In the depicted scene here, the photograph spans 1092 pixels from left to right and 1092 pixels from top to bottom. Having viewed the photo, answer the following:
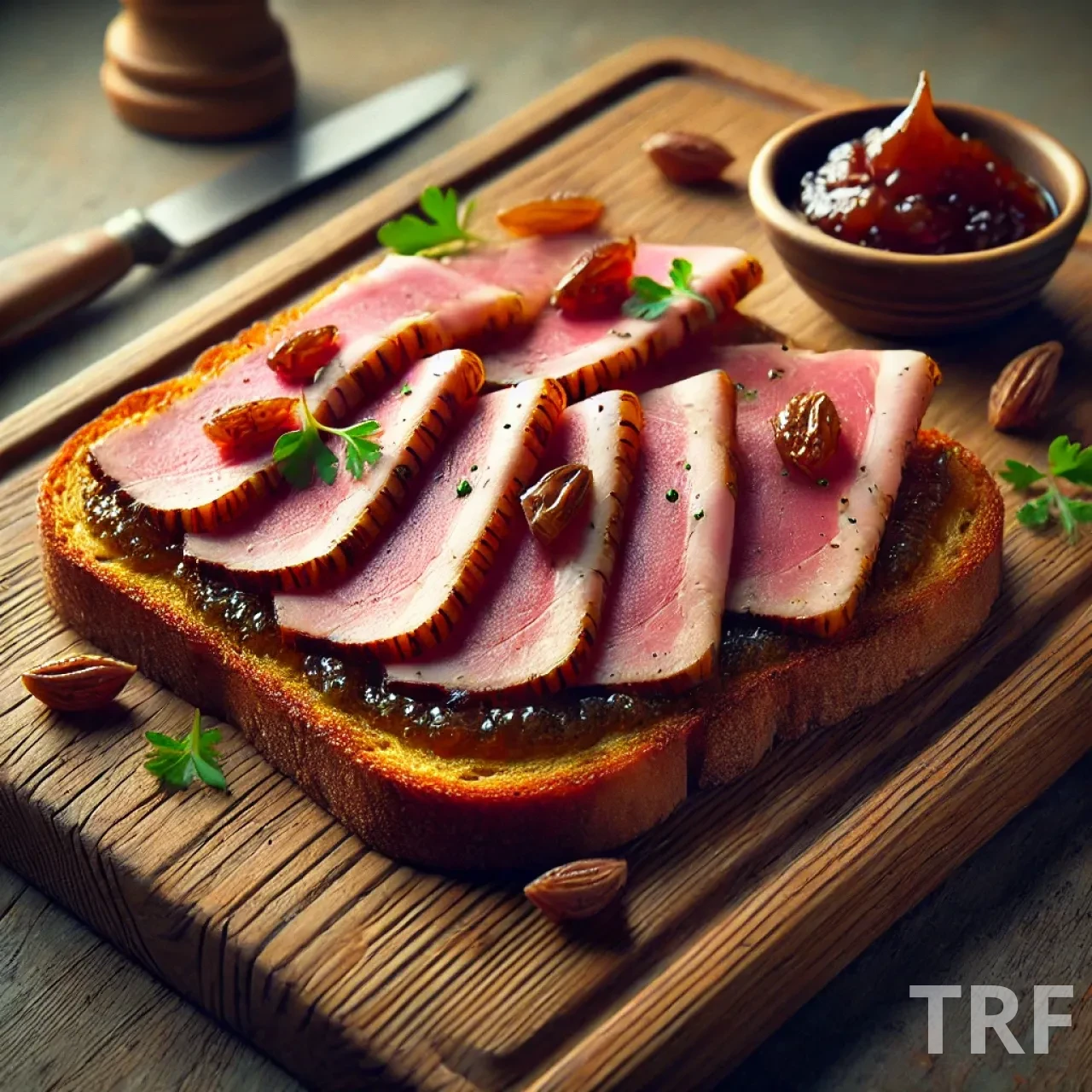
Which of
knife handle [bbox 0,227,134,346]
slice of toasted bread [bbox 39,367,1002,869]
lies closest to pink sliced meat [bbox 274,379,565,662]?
slice of toasted bread [bbox 39,367,1002,869]

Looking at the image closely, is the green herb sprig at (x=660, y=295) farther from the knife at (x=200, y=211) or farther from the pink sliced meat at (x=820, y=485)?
the knife at (x=200, y=211)

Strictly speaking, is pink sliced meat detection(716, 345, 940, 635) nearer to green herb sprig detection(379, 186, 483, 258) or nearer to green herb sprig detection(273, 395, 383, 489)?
green herb sprig detection(273, 395, 383, 489)

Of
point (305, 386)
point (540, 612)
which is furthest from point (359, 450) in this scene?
point (540, 612)

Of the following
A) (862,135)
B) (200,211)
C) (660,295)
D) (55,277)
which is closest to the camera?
(660,295)

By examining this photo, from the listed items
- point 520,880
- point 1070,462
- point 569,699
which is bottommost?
point 520,880

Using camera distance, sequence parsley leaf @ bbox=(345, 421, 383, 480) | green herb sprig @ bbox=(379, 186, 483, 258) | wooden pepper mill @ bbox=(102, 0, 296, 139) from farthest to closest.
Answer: wooden pepper mill @ bbox=(102, 0, 296, 139), green herb sprig @ bbox=(379, 186, 483, 258), parsley leaf @ bbox=(345, 421, 383, 480)

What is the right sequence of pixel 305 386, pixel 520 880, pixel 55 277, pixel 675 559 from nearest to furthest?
pixel 520 880 → pixel 675 559 → pixel 305 386 → pixel 55 277

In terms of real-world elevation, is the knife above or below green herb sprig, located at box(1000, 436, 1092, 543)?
above

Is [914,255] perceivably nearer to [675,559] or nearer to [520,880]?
[675,559]
